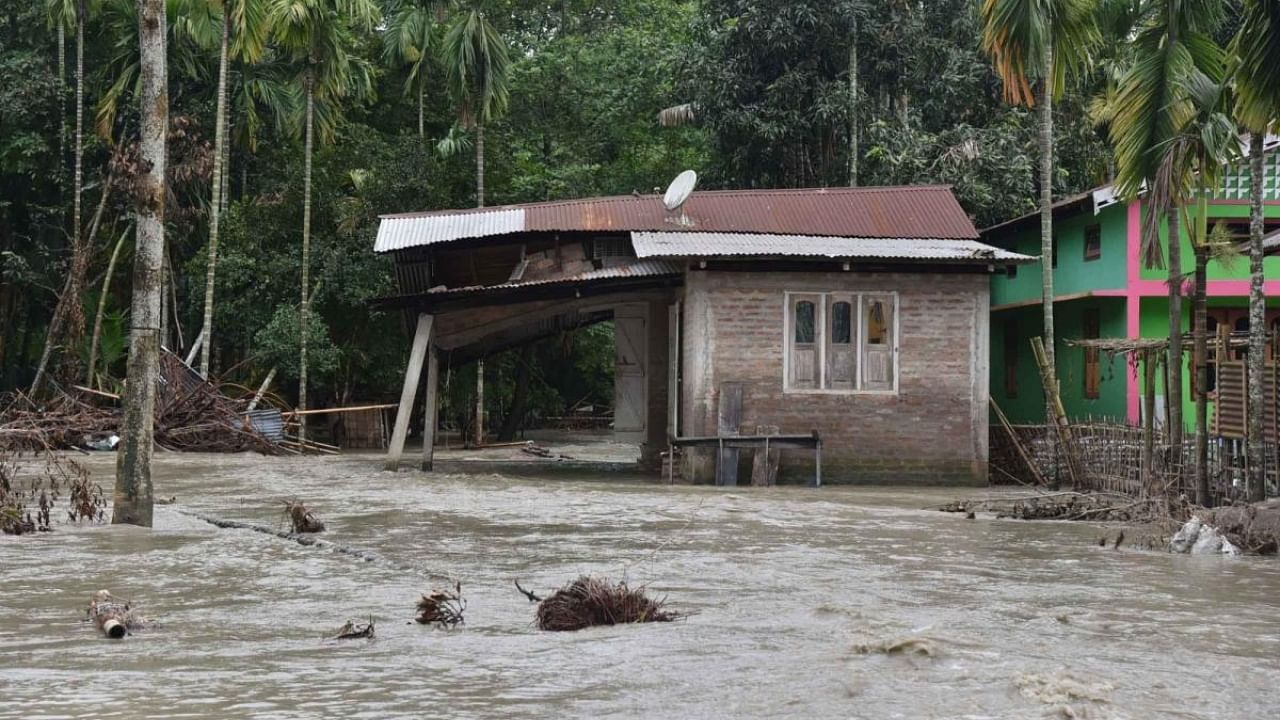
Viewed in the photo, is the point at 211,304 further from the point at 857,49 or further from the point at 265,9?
the point at 857,49

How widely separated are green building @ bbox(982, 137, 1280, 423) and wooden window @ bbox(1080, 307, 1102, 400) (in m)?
0.02

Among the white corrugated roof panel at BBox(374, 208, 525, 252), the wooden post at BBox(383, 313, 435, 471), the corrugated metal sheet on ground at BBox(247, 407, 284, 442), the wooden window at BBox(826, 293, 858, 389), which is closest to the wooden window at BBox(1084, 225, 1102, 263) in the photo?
the wooden window at BBox(826, 293, 858, 389)

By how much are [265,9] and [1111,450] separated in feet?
59.9

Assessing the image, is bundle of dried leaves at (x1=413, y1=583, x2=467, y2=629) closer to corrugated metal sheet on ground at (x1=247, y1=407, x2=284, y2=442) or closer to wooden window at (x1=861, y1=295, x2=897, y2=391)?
wooden window at (x1=861, y1=295, x2=897, y2=391)

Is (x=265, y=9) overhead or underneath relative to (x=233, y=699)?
overhead

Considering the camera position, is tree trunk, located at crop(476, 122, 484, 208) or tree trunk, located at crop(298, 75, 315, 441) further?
tree trunk, located at crop(476, 122, 484, 208)

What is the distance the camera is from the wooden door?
77.7 feet

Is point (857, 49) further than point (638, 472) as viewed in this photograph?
Yes

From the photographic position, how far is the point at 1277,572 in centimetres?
1181

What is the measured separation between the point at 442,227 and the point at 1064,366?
489 inches

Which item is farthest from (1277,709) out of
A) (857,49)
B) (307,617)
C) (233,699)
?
(857,49)

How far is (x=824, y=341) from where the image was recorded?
846 inches

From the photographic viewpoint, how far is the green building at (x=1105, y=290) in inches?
980

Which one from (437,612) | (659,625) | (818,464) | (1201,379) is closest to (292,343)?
(818,464)
